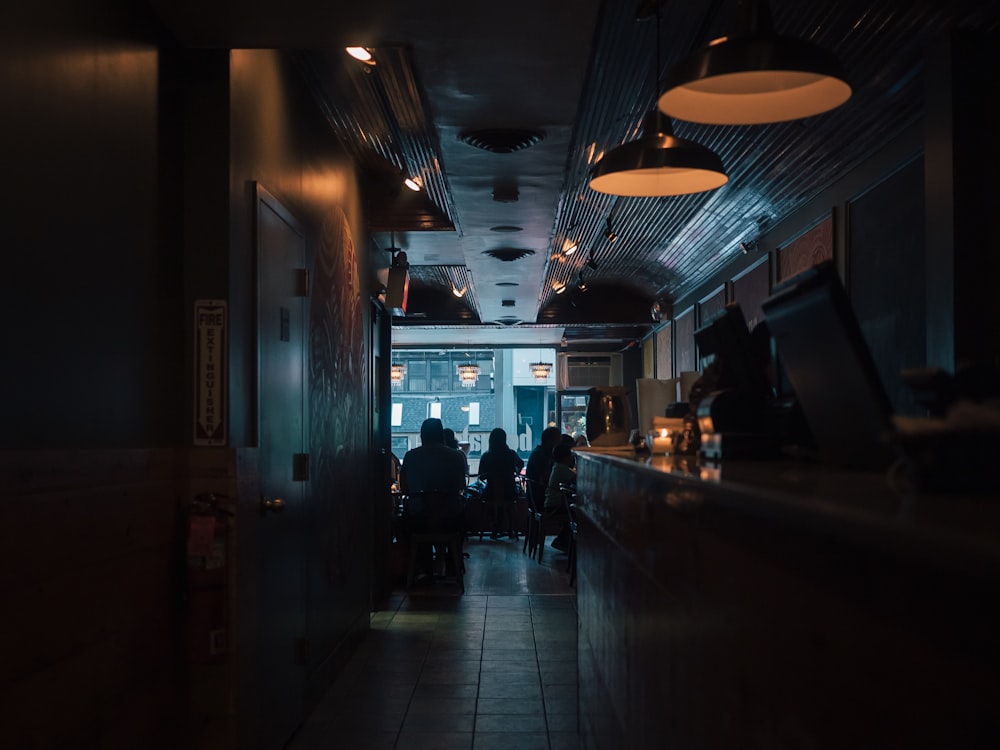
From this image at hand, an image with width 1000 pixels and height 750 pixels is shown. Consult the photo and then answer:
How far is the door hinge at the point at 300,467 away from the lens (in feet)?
13.7

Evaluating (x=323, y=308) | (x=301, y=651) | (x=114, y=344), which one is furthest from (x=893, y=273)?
(x=114, y=344)

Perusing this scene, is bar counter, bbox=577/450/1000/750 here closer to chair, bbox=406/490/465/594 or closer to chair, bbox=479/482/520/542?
chair, bbox=406/490/465/594

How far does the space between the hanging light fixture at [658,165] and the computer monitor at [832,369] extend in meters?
1.60

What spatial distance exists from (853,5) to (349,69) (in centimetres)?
227

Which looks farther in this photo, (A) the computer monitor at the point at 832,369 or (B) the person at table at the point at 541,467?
(B) the person at table at the point at 541,467

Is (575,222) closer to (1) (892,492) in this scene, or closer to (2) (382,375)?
(2) (382,375)

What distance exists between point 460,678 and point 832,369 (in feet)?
13.0

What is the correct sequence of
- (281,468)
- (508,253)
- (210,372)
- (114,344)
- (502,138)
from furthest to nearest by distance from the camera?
(508,253), (502,138), (281,468), (210,372), (114,344)

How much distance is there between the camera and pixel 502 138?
509cm

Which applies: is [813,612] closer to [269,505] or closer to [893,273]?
[269,505]

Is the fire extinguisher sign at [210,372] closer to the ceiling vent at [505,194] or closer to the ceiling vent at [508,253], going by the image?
the ceiling vent at [505,194]

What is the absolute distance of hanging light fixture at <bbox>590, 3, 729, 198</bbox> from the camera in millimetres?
3479

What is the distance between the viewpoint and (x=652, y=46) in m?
4.28

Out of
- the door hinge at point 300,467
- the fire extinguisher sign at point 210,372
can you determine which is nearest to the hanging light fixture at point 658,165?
the fire extinguisher sign at point 210,372
